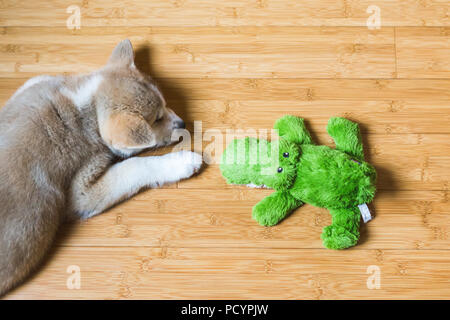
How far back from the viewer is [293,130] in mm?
1714

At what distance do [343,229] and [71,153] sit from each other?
114 centimetres

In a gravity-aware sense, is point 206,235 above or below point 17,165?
below

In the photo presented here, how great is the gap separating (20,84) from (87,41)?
0.37 metres

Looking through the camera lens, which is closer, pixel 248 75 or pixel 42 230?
pixel 42 230

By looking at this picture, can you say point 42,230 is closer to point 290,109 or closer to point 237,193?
point 237,193

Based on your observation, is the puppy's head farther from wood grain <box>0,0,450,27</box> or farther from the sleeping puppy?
wood grain <box>0,0,450,27</box>

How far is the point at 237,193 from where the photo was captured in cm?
178

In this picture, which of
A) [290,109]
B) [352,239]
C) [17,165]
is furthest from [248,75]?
[17,165]

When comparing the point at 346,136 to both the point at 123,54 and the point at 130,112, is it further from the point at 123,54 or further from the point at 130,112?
the point at 123,54

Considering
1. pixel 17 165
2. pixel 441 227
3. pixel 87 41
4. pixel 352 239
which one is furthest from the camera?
pixel 87 41

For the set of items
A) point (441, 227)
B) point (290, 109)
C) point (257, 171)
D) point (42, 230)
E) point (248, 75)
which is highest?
point (248, 75)

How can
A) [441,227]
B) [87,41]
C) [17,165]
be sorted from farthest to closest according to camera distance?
[87,41], [441,227], [17,165]

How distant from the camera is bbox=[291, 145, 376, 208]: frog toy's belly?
1514 mm

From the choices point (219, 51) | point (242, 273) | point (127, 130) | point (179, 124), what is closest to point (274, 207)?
point (242, 273)
